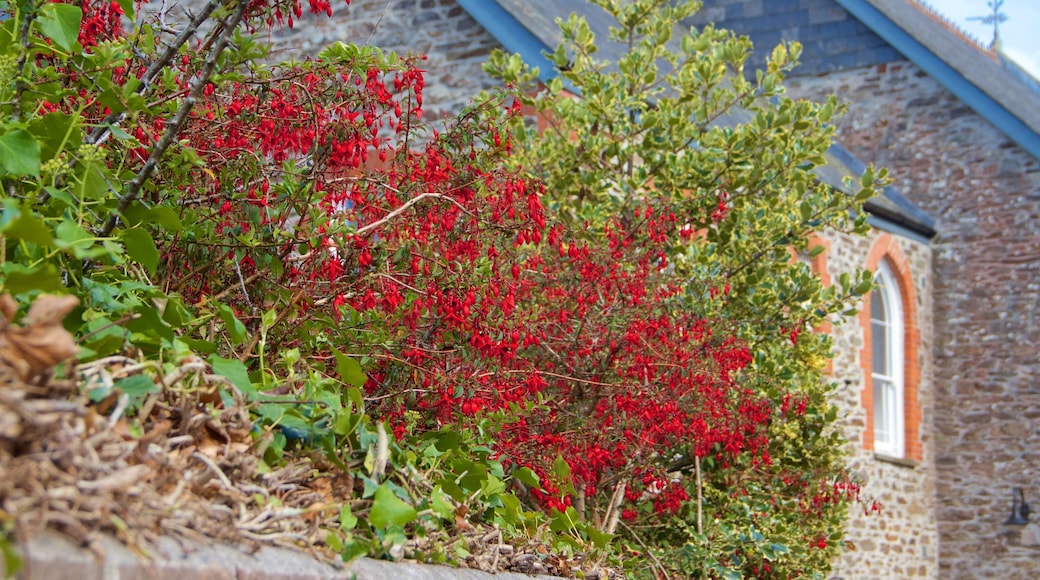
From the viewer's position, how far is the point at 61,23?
3500 mm

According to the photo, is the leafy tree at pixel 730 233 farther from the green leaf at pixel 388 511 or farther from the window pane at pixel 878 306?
the window pane at pixel 878 306

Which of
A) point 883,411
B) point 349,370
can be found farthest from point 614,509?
point 883,411

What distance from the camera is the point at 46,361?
2326mm

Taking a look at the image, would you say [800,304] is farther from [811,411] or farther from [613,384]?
[613,384]

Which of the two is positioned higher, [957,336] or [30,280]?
[30,280]

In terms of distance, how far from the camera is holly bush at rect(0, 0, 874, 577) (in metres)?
3.43

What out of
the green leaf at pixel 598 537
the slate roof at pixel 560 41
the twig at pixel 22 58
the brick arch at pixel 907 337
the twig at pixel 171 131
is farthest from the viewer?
the brick arch at pixel 907 337

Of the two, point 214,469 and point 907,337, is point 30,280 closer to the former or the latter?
point 214,469

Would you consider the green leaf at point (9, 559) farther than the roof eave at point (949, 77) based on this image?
No

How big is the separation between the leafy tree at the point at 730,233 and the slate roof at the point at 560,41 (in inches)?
33.1

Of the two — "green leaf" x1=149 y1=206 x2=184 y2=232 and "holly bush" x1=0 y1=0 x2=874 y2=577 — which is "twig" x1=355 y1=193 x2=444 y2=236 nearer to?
"holly bush" x1=0 y1=0 x2=874 y2=577

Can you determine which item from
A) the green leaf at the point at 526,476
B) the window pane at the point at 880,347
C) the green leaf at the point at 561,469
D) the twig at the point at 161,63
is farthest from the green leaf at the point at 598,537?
the window pane at the point at 880,347

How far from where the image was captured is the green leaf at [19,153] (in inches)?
121

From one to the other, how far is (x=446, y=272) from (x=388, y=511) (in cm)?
138
